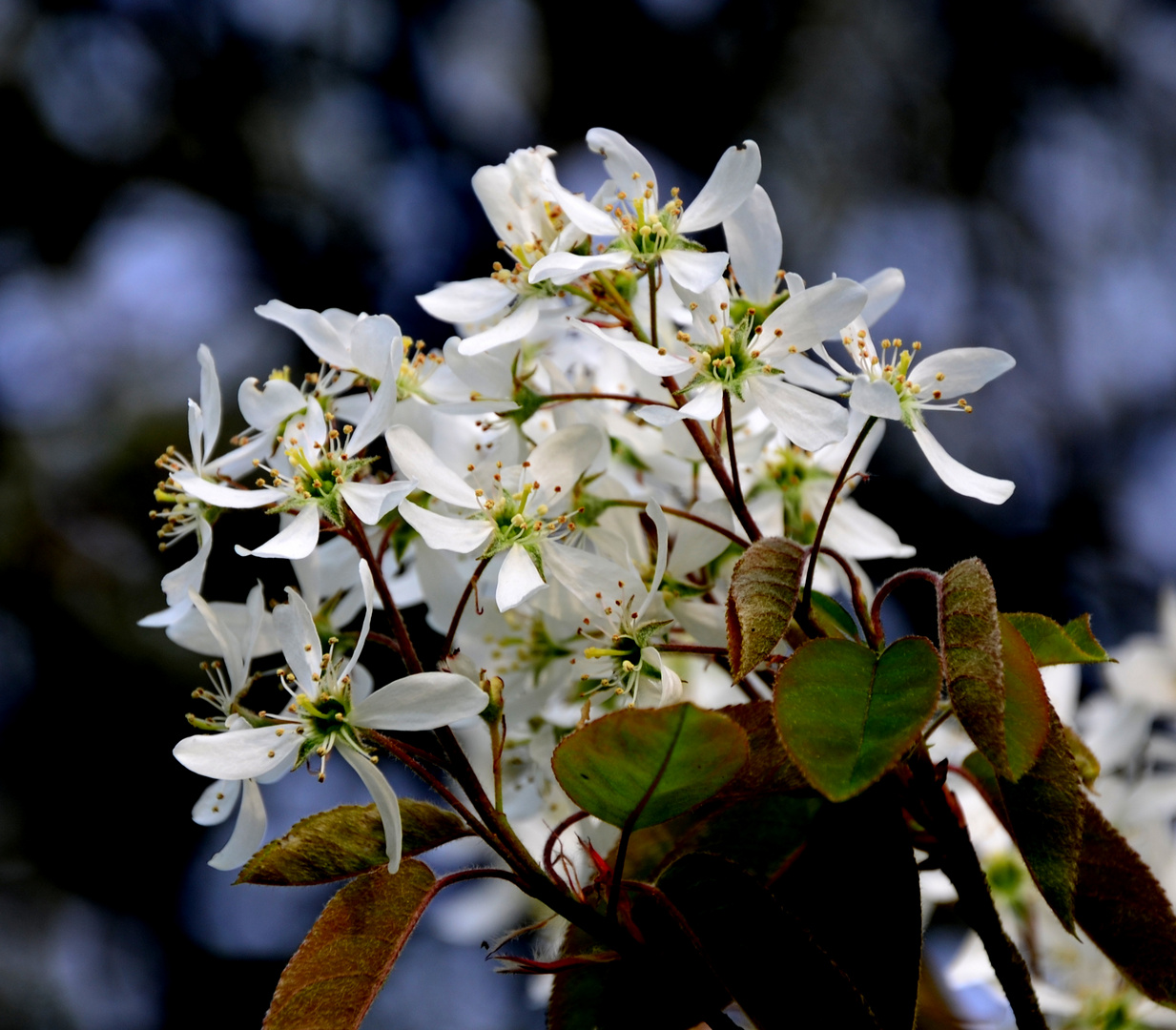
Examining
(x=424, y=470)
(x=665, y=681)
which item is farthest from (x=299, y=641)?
(x=665, y=681)

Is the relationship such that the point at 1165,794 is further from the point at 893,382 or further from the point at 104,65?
the point at 104,65

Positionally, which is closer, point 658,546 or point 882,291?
point 658,546

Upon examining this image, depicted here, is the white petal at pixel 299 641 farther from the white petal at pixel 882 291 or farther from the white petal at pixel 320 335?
the white petal at pixel 882 291

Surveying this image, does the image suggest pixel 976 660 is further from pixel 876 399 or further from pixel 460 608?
pixel 460 608

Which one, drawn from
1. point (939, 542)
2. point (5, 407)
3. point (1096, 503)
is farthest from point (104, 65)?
point (1096, 503)

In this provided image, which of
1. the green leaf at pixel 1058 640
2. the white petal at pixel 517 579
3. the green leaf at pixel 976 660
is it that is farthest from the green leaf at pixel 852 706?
the white petal at pixel 517 579

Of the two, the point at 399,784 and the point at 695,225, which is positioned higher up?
the point at 695,225
